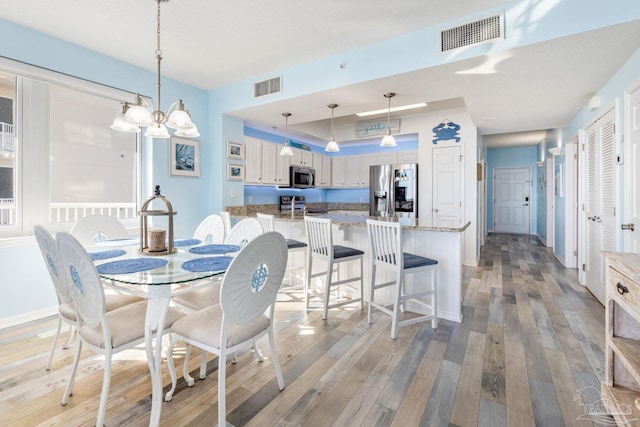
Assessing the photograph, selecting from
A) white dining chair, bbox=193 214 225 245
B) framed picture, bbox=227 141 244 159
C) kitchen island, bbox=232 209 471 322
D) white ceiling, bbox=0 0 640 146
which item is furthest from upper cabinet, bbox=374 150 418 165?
white dining chair, bbox=193 214 225 245

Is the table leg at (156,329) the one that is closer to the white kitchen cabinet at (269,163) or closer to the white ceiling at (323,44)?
the white ceiling at (323,44)

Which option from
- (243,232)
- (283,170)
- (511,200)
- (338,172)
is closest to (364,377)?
(243,232)

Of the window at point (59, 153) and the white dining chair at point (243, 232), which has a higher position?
the window at point (59, 153)

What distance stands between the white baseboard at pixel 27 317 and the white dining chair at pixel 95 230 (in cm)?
98

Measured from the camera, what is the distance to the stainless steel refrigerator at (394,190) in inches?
212

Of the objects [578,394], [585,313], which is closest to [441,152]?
[585,313]

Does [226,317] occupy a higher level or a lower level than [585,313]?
higher

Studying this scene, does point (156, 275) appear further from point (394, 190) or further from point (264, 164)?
point (394, 190)

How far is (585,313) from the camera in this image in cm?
290

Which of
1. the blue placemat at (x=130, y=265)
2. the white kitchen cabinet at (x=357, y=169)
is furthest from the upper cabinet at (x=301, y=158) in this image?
the blue placemat at (x=130, y=265)

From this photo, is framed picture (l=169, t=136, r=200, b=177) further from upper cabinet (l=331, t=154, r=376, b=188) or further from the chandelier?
upper cabinet (l=331, t=154, r=376, b=188)

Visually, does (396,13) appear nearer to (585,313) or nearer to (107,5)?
(107,5)

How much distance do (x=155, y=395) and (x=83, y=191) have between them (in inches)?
120

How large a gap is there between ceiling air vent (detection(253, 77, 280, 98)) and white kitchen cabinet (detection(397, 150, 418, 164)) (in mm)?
3241
